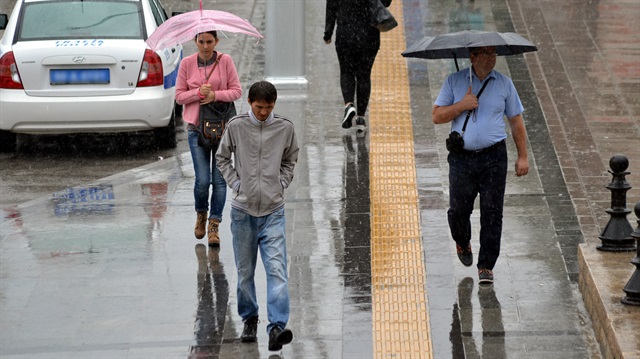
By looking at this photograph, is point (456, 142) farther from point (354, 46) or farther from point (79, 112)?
point (79, 112)

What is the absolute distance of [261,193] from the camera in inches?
276

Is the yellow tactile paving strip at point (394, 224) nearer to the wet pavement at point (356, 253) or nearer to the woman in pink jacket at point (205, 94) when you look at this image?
the wet pavement at point (356, 253)

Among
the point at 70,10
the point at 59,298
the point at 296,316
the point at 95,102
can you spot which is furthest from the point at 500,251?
the point at 70,10

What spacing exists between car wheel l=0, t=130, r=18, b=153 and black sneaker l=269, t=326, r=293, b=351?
242 inches

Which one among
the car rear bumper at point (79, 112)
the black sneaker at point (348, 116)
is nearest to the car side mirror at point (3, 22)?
the car rear bumper at point (79, 112)

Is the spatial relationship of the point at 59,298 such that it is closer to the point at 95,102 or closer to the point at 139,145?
the point at 95,102

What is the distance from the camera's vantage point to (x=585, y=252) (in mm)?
8031

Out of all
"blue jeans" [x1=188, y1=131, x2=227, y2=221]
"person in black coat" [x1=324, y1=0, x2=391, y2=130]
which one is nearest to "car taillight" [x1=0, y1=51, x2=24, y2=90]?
"person in black coat" [x1=324, y1=0, x2=391, y2=130]

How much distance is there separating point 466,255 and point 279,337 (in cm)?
192

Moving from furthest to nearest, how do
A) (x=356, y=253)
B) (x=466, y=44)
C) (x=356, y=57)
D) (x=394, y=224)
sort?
(x=356, y=57), (x=394, y=224), (x=356, y=253), (x=466, y=44)

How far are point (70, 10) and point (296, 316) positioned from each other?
5964 mm

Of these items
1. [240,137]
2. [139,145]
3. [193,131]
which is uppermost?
[240,137]

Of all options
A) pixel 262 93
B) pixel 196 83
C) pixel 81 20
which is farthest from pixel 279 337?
pixel 81 20

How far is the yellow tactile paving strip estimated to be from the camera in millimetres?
7277
